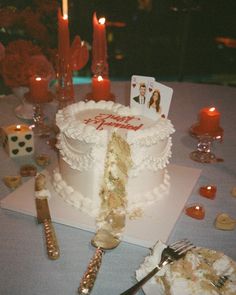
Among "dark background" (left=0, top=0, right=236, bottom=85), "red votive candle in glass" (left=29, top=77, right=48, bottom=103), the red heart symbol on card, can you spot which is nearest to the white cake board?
"red votive candle in glass" (left=29, top=77, right=48, bottom=103)

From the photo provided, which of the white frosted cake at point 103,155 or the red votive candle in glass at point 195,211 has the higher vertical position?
the white frosted cake at point 103,155

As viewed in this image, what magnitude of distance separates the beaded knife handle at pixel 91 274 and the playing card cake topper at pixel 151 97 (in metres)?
0.56

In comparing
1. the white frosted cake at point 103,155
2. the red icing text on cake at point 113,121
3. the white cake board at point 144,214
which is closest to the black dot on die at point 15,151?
the white cake board at point 144,214

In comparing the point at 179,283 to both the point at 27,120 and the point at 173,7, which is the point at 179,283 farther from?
the point at 173,7

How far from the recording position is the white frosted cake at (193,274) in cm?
91

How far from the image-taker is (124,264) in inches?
42.2

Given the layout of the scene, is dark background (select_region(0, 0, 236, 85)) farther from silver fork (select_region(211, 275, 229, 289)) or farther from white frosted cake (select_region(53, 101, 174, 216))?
silver fork (select_region(211, 275, 229, 289))

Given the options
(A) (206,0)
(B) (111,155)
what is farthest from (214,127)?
(A) (206,0)

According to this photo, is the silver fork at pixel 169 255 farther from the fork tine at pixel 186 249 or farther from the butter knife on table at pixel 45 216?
the butter knife on table at pixel 45 216

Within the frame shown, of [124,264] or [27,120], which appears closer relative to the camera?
[124,264]

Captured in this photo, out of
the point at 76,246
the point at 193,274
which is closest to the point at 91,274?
the point at 76,246

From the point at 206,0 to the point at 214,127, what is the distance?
5.04 m

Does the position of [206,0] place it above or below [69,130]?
below

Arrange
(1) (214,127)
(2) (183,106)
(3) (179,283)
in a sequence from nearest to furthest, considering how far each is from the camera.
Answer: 1. (3) (179,283)
2. (1) (214,127)
3. (2) (183,106)
